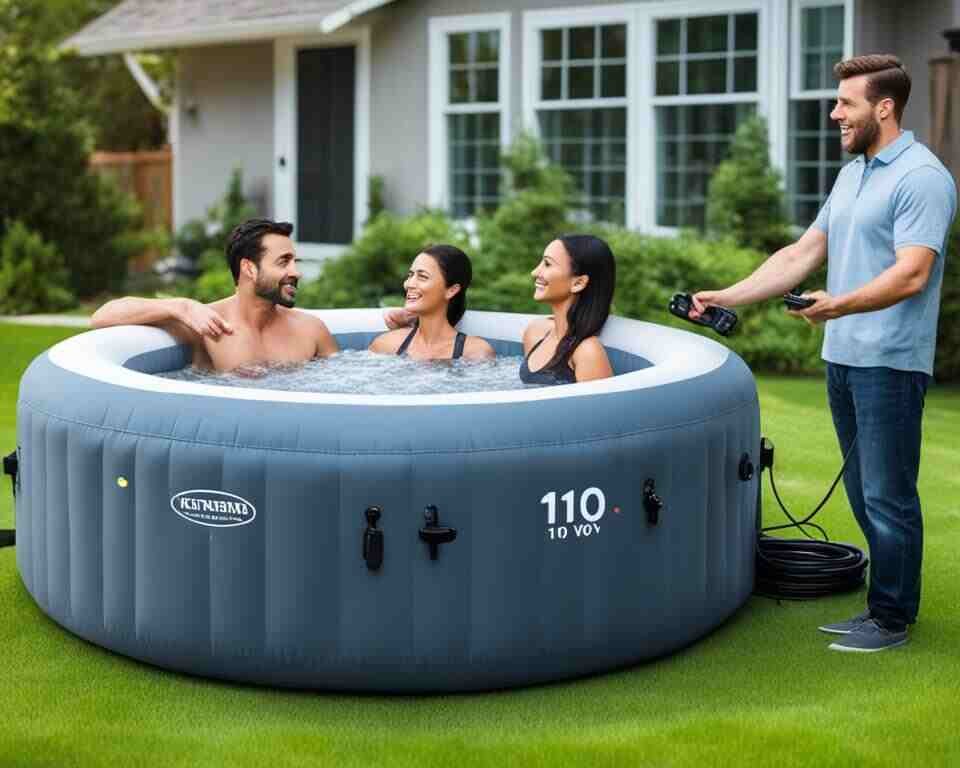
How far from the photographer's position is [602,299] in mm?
5926

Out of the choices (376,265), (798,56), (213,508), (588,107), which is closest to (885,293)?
(213,508)

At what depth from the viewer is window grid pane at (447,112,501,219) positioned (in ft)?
49.1

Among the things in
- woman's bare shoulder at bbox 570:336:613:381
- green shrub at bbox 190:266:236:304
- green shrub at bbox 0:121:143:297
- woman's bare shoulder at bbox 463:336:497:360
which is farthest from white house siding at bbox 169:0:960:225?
woman's bare shoulder at bbox 570:336:613:381

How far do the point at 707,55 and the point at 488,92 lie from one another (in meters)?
2.36

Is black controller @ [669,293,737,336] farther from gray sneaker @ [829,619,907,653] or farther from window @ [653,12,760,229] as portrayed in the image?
window @ [653,12,760,229]

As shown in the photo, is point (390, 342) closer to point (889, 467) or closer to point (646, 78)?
point (889, 467)

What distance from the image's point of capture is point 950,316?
1041 cm

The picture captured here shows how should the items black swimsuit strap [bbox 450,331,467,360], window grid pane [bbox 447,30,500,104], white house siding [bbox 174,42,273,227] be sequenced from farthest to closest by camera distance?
white house siding [bbox 174,42,273,227], window grid pane [bbox 447,30,500,104], black swimsuit strap [bbox 450,331,467,360]

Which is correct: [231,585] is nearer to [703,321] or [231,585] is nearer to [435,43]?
[703,321]

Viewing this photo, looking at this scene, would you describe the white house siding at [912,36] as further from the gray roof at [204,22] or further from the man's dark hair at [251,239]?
the man's dark hair at [251,239]

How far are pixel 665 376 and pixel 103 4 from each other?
984 inches

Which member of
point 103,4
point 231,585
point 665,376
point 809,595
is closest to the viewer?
point 231,585

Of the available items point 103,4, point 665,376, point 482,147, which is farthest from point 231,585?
point 103,4

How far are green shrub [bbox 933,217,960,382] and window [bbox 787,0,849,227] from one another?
2.37 meters
